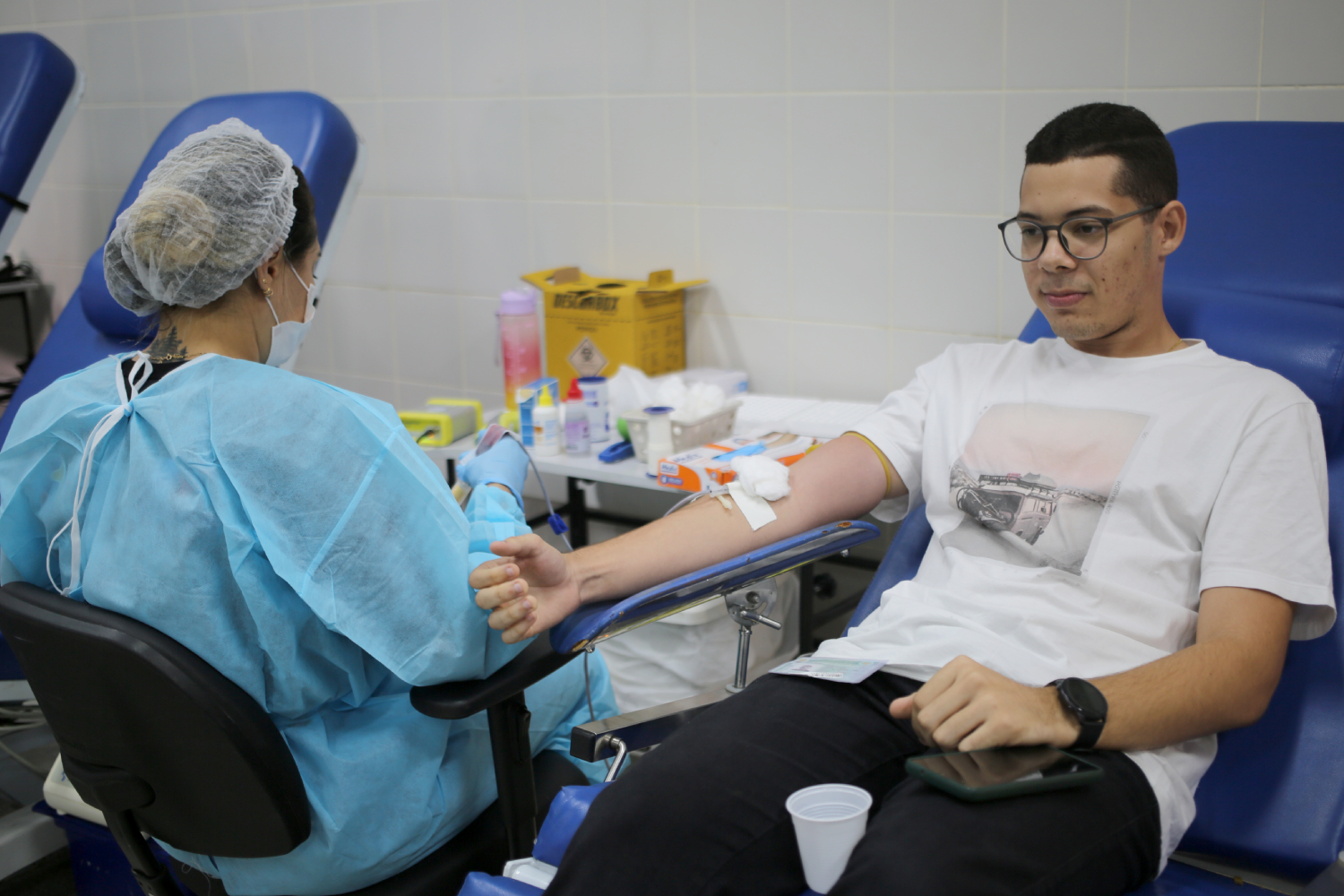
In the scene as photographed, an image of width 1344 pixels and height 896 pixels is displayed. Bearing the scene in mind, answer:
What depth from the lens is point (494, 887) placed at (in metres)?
1.16

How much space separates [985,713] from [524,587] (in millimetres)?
516

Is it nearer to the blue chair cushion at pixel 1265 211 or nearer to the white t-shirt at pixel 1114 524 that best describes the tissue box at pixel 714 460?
the white t-shirt at pixel 1114 524

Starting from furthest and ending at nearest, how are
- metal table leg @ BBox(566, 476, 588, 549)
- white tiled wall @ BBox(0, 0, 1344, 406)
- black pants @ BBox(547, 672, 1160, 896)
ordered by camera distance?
metal table leg @ BBox(566, 476, 588, 549)
white tiled wall @ BBox(0, 0, 1344, 406)
black pants @ BBox(547, 672, 1160, 896)

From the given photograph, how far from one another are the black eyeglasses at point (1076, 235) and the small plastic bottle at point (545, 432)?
112 centimetres

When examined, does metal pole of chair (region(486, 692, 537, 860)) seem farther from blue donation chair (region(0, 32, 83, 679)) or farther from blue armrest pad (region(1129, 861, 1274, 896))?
blue donation chair (region(0, 32, 83, 679))

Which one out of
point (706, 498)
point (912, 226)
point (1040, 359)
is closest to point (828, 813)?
point (706, 498)

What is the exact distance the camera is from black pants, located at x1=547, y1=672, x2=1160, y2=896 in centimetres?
108

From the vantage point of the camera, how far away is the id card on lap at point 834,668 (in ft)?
4.43

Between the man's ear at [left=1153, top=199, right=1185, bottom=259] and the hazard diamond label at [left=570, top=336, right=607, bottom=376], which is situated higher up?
the man's ear at [left=1153, top=199, right=1185, bottom=259]

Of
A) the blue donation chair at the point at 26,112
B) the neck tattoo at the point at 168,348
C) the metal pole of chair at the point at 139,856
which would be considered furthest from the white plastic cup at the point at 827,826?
the blue donation chair at the point at 26,112

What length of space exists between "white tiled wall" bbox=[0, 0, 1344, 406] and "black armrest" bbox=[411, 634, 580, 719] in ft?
4.55

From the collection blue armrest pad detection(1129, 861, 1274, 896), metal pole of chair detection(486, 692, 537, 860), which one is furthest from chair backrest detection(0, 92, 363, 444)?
blue armrest pad detection(1129, 861, 1274, 896)

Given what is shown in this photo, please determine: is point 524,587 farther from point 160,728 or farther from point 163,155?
point 163,155

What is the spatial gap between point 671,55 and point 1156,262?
1.46 meters
